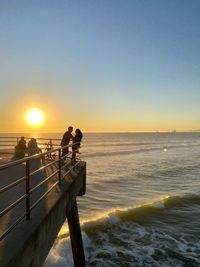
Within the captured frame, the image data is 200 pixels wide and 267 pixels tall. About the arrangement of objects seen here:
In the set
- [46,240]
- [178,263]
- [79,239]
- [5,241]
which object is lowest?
[178,263]

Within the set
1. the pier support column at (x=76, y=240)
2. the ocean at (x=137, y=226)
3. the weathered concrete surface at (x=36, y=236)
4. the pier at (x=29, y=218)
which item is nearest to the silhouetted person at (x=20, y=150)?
the ocean at (x=137, y=226)

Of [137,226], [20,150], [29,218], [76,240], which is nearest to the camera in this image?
[29,218]

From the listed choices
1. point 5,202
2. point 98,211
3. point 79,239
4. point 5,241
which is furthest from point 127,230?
point 5,241

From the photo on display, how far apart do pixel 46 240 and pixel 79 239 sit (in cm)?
575

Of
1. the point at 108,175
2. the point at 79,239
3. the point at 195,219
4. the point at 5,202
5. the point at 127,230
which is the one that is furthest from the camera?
the point at 108,175

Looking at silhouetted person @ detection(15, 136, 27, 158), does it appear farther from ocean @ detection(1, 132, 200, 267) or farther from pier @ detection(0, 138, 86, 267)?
pier @ detection(0, 138, 86, 267)

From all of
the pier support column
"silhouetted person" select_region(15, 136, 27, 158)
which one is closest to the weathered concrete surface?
the pier support column

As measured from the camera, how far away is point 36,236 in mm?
5312

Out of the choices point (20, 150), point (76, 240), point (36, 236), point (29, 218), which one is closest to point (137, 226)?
point (20, 150)

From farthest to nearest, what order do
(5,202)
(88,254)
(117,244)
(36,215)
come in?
(117,244) → (88,254) → (5,202) → (36,215)

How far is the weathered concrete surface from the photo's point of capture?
14.6ft

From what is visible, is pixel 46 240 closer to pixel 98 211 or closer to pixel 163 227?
pixel 163 227

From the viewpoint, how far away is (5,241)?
4727 mm

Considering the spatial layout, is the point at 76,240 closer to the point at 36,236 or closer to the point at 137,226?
the point at 36,236
